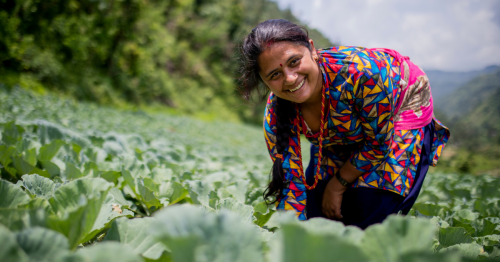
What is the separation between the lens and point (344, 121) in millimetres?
1444

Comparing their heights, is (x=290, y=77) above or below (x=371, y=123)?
above

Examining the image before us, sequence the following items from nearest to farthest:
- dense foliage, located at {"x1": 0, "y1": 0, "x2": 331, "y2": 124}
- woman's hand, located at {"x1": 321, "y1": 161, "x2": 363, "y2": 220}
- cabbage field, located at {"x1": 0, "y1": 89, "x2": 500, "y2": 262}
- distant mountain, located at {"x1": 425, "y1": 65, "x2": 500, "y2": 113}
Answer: cabbage field, located at {"x1": 0, "y1": 89, "x2": 500, "y2": 262}, woman's hand, located at {"x1": 321, "y1": 161, "x2": 363, "y2": 220}, dense foliage, located at {"x1": 0, "y1": 0, "x2": 331, "y2": 124}, distant mountain, located at {"x1": 425, "y1": 65, "x2": 500, "y2": 113}

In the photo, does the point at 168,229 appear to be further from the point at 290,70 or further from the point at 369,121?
the point at 369,121

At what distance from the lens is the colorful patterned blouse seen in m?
1.31

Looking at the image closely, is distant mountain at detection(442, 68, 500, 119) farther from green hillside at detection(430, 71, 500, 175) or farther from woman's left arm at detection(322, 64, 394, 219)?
woman's left arm at detection(322, 64, 394, 219)

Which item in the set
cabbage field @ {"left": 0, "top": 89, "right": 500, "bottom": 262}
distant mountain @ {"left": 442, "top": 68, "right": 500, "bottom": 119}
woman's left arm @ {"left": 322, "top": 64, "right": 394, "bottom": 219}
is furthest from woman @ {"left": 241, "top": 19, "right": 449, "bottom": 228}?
distant mountain @ {"left": 442, "top": 68, "right": 500, "bottom": 119}

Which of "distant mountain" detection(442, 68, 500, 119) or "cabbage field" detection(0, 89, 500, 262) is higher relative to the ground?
"distant mountain" detection(442, 68, 500, 119)

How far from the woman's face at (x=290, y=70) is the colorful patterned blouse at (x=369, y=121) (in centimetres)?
8

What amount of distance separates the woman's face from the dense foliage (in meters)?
0.38

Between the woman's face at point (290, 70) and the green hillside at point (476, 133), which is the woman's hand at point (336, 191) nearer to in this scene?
the woman's face at point (290, 70)

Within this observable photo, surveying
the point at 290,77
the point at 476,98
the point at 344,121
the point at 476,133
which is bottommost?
the point at 476,133

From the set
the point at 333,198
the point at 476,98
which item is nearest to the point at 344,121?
the point at 333,198

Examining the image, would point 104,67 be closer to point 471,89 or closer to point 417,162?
point 417,162

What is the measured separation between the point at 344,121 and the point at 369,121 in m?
0.12
